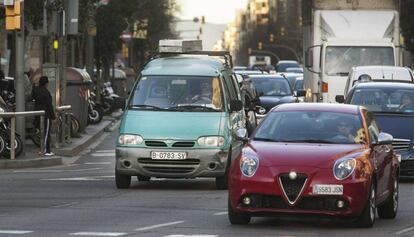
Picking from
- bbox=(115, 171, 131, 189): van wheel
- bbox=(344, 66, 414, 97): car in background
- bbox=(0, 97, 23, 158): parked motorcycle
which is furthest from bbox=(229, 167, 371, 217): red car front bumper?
bbox=(344, 66, 414, 97): car in background

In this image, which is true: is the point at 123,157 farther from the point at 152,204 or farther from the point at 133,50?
the point at 133,50

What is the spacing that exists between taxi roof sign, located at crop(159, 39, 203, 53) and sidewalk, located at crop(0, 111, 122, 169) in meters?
3.19

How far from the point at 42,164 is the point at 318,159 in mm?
12566

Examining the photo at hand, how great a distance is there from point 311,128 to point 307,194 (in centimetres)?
142

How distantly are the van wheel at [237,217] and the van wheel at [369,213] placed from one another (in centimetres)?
124

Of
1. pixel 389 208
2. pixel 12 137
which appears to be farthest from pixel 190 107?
pixel 12 137

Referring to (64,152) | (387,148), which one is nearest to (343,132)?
(387,148)

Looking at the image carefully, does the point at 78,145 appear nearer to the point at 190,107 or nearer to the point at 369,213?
the point at 190,107

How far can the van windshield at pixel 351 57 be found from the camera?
3359 cm

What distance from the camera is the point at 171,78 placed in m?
21.1

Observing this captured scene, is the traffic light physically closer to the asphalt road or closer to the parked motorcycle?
the parked motorcycle

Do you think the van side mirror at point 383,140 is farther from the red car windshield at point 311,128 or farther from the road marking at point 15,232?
the road marking at point 15,232

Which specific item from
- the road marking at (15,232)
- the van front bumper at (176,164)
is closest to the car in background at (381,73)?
the van front bumper at (176,164)

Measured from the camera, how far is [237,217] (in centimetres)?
1452
